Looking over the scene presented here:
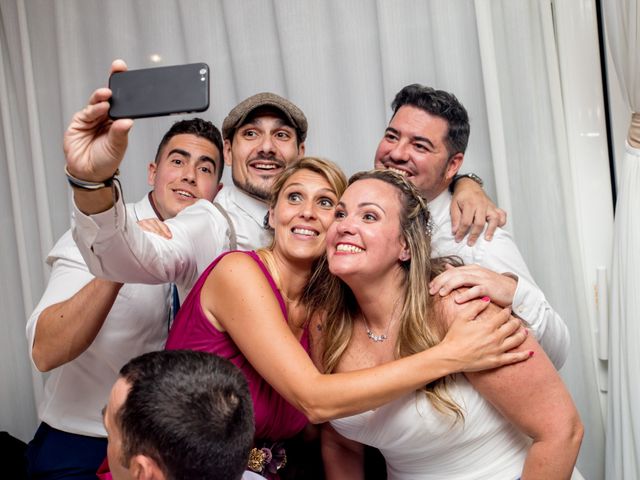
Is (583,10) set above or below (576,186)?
above

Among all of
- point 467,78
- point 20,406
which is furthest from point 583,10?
point 20,406

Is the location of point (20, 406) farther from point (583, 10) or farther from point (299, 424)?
point (583, 10)

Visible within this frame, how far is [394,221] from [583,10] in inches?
51.4

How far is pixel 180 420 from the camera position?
1065mm

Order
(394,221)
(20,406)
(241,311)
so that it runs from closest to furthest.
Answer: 1. (241,311)
2. (394,221)
3. (20,406)

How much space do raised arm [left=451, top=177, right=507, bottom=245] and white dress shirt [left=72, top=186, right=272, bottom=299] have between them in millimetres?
516

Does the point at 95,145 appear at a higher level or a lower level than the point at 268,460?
higher

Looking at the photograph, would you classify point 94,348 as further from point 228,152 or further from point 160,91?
point 160,91

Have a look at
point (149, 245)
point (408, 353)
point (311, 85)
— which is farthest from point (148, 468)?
point (311, 85)

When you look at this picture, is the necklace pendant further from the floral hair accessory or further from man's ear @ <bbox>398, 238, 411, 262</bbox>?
the floral hair accessory

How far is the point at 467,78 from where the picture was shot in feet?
8.02

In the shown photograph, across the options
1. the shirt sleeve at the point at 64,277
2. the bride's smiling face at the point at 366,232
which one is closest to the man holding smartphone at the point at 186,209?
the shirt sleeve at the point at 64,277

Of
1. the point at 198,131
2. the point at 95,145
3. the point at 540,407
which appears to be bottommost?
the point at 540,407

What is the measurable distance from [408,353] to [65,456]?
3.09ft
